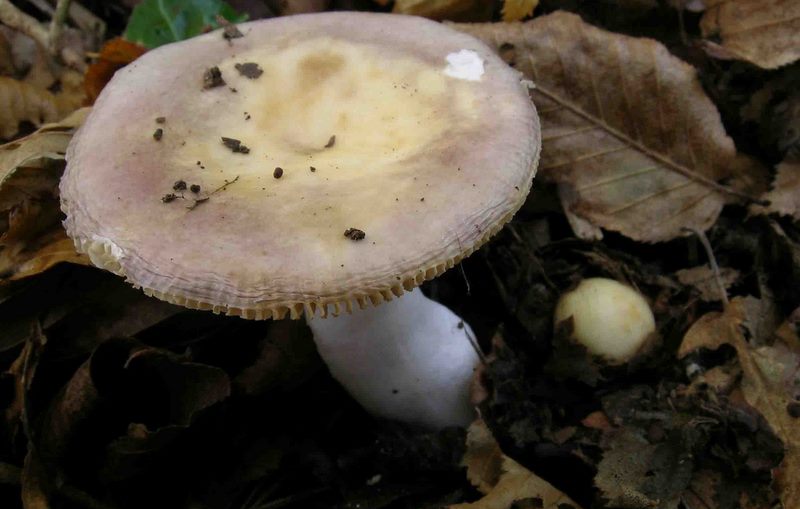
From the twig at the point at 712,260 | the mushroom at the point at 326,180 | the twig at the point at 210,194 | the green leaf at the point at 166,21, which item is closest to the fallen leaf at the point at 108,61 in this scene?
the green leaf at the point at 166,21

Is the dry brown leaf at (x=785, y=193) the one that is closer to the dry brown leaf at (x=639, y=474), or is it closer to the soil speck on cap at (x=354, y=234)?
the dry brown leaf at (x=639, y=474)

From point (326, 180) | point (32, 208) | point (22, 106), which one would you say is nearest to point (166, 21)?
point (22, 106)

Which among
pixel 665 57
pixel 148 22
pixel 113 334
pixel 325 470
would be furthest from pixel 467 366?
pixel 148 22

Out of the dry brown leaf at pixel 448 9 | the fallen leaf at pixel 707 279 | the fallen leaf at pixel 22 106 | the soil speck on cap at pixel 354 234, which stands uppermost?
the soil speck on cap at pixel 354 234

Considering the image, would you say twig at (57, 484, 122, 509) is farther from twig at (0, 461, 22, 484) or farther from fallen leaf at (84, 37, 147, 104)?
fallen leaf at (84, 37, 147, 104)

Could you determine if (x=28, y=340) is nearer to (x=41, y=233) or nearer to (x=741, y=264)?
(x=41, y=233)

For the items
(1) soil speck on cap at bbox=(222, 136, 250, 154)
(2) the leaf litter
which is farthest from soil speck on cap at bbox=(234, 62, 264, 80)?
(1) soil speck on cap at bbox=(222, 136, 250, 154)
